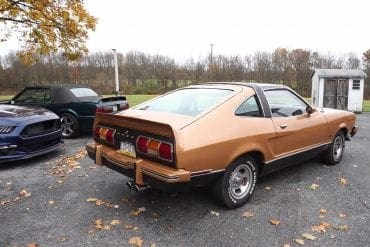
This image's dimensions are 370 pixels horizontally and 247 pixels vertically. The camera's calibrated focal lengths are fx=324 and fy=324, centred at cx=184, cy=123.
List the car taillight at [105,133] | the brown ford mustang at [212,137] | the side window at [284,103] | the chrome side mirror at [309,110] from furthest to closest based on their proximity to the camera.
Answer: the chrome side mirror at [309,110] → the side window at [284,103] → the car taillight at [105,133] → the brown ford mustang at [212,137]

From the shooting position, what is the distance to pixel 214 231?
3508 millimetres

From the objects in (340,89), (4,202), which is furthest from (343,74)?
(4,202)

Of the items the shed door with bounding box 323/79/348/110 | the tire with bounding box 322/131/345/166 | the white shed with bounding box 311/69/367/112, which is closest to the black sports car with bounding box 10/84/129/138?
the tire with bounding box 322/131/345/166

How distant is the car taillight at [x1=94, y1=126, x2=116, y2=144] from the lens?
167 inches

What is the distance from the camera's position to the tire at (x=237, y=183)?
3871 millimetres

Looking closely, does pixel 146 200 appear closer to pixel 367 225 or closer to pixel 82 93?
pixel 367 225

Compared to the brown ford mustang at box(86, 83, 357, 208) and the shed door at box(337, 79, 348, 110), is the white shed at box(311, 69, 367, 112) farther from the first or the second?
the brown ford mustang at box(86, 83, 357, 208)

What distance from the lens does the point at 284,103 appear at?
513 centimetres

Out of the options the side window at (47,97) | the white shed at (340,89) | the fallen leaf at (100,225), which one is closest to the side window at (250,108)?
the fallen leaf at (100,225)

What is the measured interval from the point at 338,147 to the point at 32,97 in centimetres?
779

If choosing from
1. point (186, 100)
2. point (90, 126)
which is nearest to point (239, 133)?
point (186, 100)

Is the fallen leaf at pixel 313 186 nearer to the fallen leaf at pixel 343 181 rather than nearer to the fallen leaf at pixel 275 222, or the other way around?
the fallen leaf at pixel 343 181

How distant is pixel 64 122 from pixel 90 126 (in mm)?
765

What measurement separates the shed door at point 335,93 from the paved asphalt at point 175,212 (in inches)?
557
